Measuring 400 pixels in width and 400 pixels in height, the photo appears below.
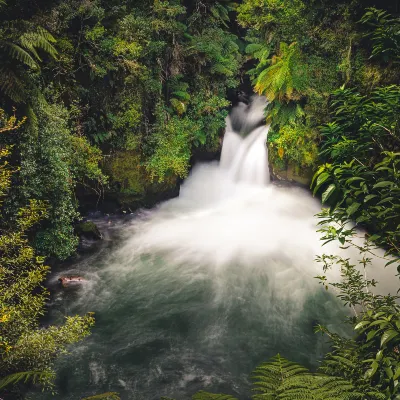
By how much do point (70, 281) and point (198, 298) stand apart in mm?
3404

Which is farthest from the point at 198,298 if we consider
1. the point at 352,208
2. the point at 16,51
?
the point at 16,51

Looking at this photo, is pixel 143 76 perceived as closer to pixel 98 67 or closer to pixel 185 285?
pixel 98 67

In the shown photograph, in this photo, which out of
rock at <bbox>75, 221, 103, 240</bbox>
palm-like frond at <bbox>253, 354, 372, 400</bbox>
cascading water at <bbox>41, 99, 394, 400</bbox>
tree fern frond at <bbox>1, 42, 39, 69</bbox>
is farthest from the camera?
rock at <bbox>75, 221, 103, 240</bbox>

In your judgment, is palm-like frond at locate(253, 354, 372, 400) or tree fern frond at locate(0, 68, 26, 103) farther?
tree fern frond at locate(0, 68, 26, 103)

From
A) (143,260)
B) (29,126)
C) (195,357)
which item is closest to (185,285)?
(143,260)

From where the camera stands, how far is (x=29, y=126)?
7125mm

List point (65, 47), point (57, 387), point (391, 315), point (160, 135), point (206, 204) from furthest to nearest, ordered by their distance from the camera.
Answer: point (206, 204)
point (160, 135)
point (65, 47)
point (57, 387)
point (391, 315)

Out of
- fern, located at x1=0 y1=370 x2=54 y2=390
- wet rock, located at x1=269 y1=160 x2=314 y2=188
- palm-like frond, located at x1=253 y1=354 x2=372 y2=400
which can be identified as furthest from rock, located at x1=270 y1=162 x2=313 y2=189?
fern, located at x1=0 y1=370 x2=54 y2=390

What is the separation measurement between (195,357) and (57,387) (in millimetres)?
2511

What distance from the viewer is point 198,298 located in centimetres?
830

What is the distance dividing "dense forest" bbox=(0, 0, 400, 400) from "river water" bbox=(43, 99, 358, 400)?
554 millimetres

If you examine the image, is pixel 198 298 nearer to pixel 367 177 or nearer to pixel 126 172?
pixel 367 177

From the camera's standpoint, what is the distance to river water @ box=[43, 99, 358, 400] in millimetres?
6082

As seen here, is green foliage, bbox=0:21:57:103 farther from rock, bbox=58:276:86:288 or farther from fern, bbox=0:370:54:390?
fern, bbox=0:370:54:390
